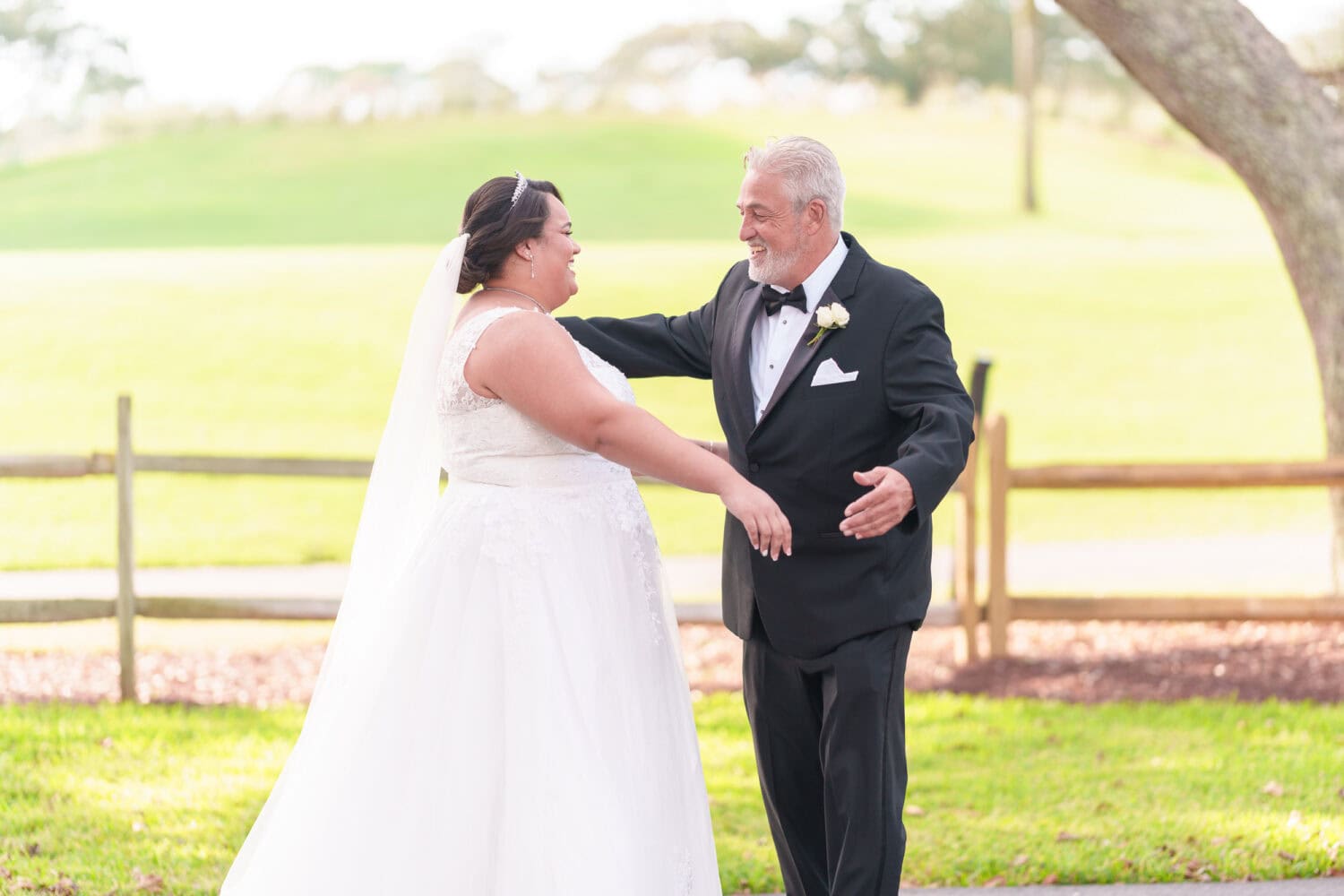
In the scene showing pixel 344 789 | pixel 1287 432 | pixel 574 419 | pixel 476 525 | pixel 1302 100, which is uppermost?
pixel 1302 100

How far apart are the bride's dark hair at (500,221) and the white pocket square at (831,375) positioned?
0.86 meters

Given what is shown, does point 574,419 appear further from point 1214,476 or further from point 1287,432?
point 1287,432

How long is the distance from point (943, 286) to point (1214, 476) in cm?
2014

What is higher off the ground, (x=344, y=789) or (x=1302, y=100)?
(x=1302, y=100)

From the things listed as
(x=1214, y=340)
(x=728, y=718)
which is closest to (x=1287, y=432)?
(x=1214, y=340)

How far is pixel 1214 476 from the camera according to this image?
803 cm

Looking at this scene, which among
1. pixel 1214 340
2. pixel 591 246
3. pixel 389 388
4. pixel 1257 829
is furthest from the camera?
pixel 591 246

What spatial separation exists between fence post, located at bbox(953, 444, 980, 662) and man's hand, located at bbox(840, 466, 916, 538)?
4.65 meters

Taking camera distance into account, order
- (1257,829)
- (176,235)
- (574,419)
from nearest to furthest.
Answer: (574,419) → (1257,829) → (176,235)

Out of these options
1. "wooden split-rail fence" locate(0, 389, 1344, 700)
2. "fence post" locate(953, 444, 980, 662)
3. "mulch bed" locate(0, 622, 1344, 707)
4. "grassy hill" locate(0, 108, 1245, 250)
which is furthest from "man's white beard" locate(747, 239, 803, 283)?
"grassy hill" locate(0, 108, 1245, 250)

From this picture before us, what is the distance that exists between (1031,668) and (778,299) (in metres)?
4.87

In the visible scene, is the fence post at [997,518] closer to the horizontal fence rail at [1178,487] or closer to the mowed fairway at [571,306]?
the horizontal fence rail at [1178,487]

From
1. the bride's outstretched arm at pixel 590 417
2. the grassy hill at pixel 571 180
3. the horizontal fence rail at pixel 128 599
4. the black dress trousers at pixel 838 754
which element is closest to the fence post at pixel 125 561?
the horizontal fence rail at pixel 128 599

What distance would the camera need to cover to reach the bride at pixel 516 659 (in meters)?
3.82
